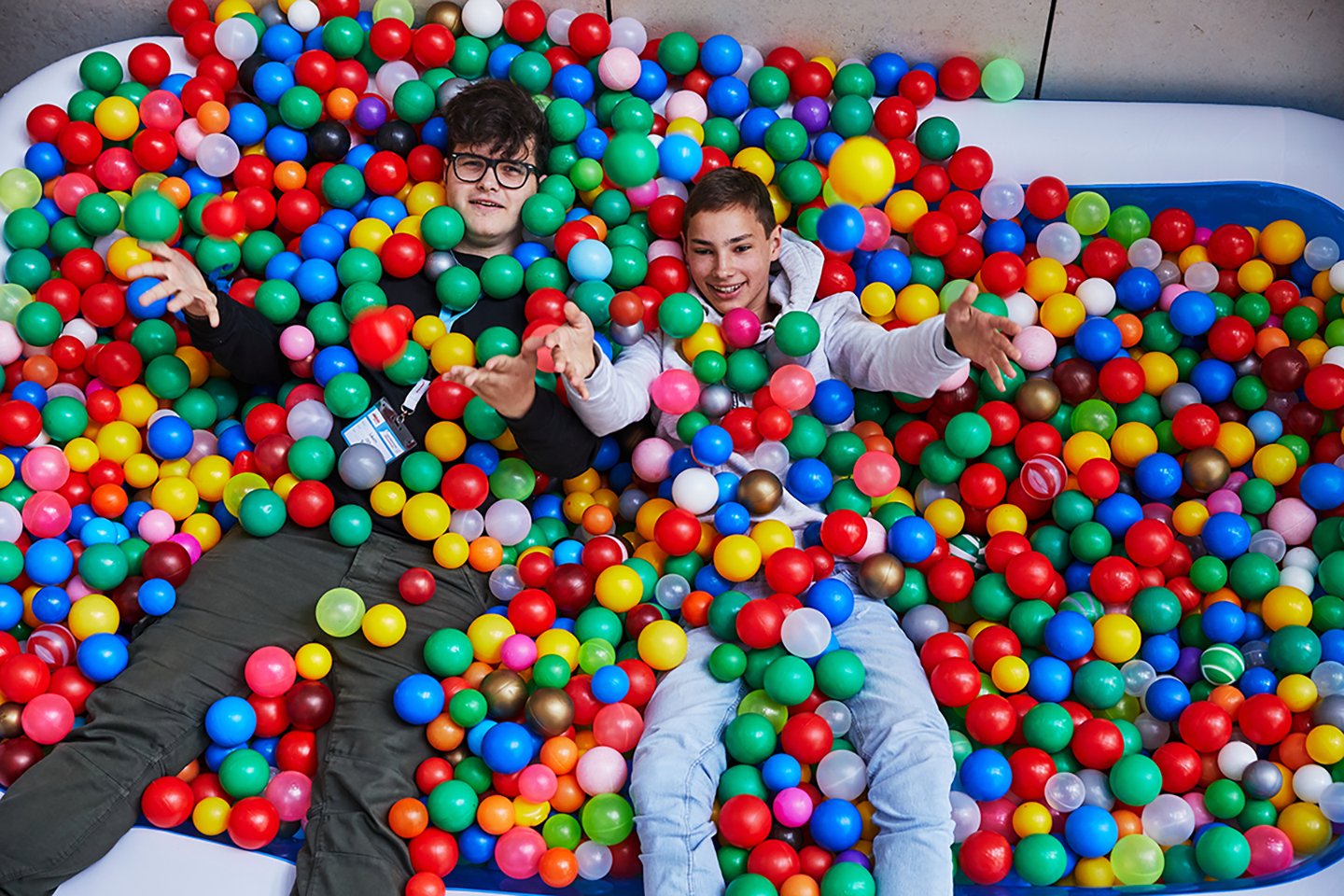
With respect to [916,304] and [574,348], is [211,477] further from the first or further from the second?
[916,304]

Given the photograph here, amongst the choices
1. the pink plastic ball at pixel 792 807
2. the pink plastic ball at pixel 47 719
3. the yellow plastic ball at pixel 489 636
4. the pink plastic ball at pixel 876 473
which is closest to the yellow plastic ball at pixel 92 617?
the pink plastic ball at pixel 47 719

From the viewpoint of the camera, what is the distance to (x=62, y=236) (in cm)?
225

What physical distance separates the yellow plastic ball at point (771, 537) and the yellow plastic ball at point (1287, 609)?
2.68 ft

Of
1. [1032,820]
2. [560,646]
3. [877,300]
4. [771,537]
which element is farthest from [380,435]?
[1032,820]

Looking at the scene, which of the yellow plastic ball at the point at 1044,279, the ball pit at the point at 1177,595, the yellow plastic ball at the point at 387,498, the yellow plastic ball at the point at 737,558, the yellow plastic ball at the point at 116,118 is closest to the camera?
the ball pit at the point at 1177,595

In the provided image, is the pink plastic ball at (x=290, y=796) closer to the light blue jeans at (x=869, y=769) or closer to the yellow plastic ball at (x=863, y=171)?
the light blue jeans at (x=869, y=769)

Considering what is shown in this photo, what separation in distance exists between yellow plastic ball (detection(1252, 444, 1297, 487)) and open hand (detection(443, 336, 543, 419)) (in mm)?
1343

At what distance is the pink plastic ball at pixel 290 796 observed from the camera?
1.74 m

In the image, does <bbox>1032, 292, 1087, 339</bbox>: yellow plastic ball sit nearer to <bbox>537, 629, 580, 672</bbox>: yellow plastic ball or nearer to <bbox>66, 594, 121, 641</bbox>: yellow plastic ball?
<bbox>537, 629, 580, 672</bbox>: yellow plastic ball

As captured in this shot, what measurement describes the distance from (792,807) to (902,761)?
18 cm

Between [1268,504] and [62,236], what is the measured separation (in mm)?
2437

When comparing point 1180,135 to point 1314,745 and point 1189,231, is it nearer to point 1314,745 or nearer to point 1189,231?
point 1189,231

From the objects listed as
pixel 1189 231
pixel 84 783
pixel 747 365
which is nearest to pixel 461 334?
pixel 747 365

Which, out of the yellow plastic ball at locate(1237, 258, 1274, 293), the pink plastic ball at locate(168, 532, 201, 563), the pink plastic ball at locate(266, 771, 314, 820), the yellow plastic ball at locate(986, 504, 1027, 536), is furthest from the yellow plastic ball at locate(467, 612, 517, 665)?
the yellow plastic ball at locate(1237, 258, 1274, 293)
